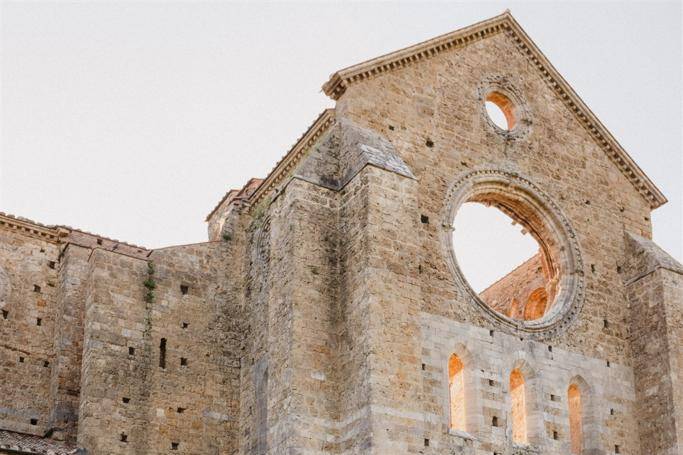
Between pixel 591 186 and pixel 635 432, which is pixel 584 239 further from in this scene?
pixel 635 432

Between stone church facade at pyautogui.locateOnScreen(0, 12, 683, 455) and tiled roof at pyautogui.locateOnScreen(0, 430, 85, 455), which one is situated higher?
stone church facade at pyautogui.locateOnScreen(0, 12, 683, 455)

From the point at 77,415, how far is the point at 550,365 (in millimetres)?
8932

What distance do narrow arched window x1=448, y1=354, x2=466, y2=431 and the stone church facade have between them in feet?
0.19

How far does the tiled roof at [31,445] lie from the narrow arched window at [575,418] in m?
9.11

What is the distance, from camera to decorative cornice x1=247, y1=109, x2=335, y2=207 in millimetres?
20906

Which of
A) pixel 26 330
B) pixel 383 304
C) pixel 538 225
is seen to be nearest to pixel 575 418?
pixel 538 225

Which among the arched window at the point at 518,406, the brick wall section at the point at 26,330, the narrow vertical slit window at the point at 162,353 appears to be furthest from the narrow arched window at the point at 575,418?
the brick wall section at the point at 26,330

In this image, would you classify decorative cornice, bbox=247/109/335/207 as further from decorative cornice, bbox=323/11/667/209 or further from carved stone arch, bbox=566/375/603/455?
carved stone arch, bbox=566/375/603/455

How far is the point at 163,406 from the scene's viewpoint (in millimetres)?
20344

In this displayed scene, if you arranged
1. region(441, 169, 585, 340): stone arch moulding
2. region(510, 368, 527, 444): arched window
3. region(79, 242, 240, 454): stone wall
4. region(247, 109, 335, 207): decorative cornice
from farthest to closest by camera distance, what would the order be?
1. region(247, 109, 335, 207): decorative cornice
2. region(441, 169, 585, 340): stone arch moulding
3. region(510, 368, 527, 444): arched window
4. region(79, 242, 240, 454): stone wall

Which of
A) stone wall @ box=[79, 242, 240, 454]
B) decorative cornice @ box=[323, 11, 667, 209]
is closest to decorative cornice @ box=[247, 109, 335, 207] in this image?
stone wall @ box=[79, 242, 240, 454]

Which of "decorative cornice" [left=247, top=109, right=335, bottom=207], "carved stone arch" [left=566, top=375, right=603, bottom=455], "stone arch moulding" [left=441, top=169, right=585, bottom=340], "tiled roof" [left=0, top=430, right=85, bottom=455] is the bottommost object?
"tiled roof" [left=0, top=430, right=85, bottom=455]

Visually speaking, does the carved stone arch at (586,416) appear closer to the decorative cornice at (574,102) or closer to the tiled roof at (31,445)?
the decorative cornice at (574,102)

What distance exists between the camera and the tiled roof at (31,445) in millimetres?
17875
